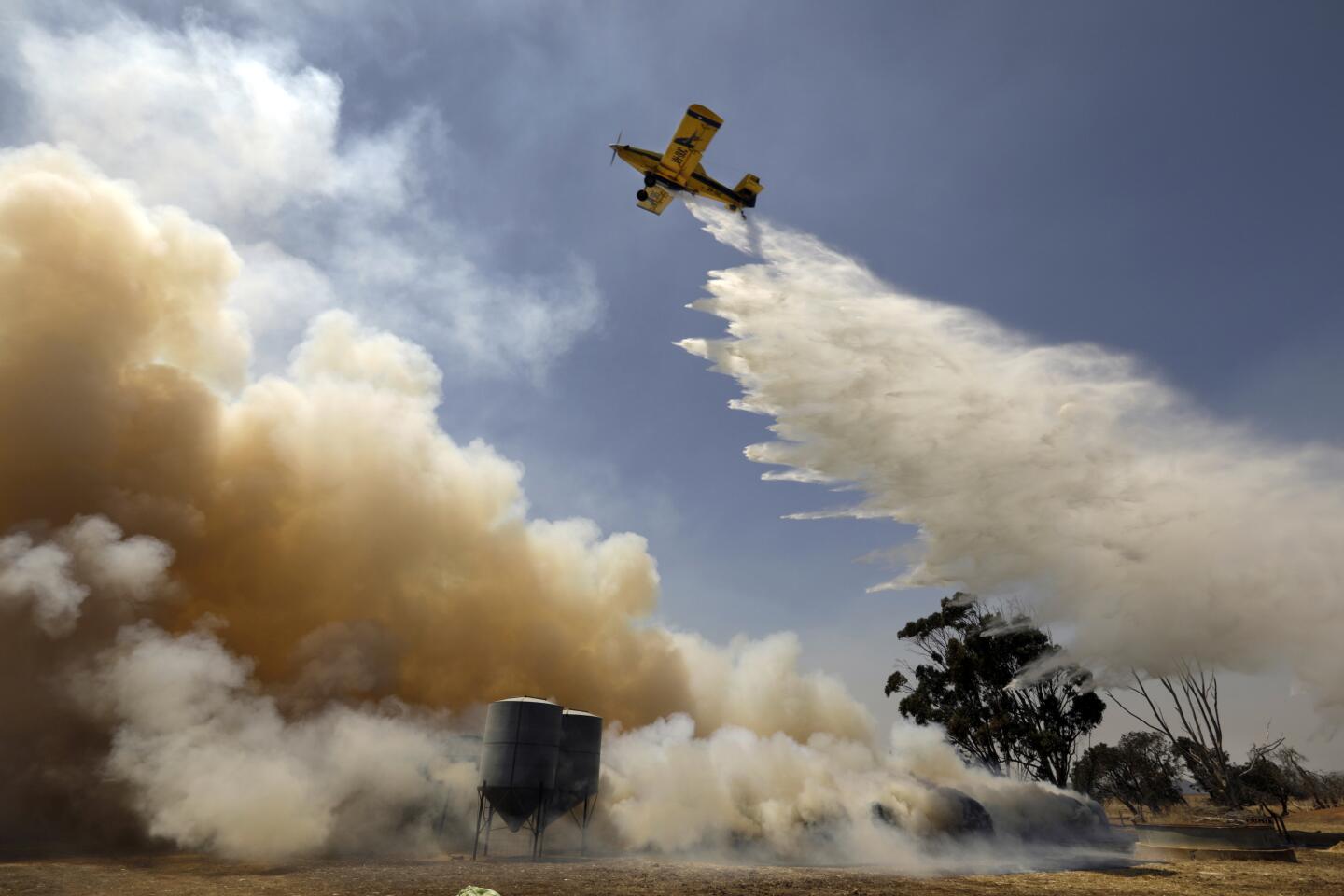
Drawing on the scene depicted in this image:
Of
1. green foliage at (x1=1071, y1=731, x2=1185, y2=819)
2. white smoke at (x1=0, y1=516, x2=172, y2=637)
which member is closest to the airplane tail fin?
white smoke at (x1=0, y1=516, x2=172, y2=637)

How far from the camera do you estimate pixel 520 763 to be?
29906mm

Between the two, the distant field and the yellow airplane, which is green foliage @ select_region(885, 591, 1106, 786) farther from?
the yellow airplane

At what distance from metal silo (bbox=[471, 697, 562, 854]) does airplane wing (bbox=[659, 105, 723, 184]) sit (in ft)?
94.3

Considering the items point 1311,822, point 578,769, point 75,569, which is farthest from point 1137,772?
point 75,569

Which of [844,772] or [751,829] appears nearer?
[751,829]

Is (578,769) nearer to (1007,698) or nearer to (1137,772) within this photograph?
(1007,698)

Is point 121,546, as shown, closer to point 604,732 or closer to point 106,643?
point 106,643

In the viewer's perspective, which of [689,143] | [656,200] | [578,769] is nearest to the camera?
[578,769]

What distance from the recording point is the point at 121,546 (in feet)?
107

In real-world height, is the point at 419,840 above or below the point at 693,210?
below

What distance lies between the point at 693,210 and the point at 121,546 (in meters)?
33.7

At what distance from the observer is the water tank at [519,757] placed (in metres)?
29.6

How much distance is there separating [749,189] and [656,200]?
5.91 m

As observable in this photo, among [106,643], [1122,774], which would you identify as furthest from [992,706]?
[106,643]
